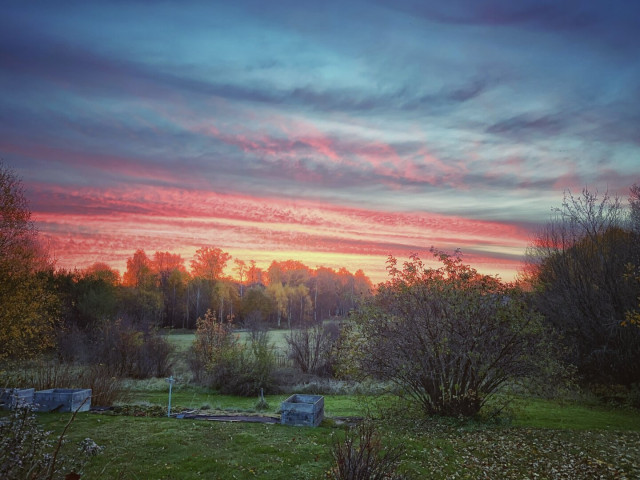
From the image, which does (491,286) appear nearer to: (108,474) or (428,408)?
(428,408)

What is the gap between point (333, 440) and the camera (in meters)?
8.52

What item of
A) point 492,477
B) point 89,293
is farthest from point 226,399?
point 89,293

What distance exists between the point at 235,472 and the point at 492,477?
4.87 m

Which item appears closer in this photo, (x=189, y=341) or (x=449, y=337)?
(x=449, y=337)

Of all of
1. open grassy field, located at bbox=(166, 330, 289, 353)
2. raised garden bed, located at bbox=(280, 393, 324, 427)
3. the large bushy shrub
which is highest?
the large bushy shrub

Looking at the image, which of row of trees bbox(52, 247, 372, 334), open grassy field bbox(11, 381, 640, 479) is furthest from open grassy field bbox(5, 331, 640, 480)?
row of trees bbox(52, 247, 372, 334)

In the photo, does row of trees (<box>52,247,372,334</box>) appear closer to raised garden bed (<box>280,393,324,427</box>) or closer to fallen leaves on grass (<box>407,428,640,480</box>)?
raised garden bed (<box>280,393,324,427</box>)

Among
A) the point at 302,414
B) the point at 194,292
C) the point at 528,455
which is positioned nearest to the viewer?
Result: the point at 528,455

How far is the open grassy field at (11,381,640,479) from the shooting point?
337 inches

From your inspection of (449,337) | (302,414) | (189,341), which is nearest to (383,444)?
(302,414)

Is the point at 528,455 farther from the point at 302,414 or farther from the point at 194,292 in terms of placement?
the point at 194,292

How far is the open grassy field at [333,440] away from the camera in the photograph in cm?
856

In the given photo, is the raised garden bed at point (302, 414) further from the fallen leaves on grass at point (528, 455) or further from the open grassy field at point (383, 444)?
the fallen leaves on grass at point (528, 455)

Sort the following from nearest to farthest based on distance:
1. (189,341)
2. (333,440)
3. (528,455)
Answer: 1. (333,440)
2. (528,455)
3. (189,341)
